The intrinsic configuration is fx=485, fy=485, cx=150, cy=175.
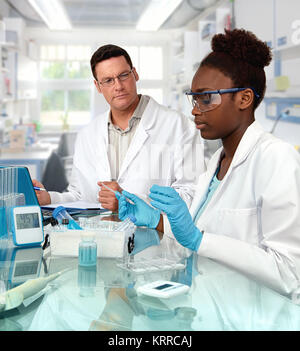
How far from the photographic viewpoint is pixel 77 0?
25.5ft

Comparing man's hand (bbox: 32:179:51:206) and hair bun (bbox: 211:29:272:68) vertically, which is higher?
hair bun (bbox: 211:29:272:68)

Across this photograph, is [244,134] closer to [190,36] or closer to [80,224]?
[80,224]

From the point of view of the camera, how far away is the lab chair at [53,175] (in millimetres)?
4133

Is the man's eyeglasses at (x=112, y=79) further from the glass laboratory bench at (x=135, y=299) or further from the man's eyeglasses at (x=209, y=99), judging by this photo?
the glass laboratory bench at (x=135, y=299)

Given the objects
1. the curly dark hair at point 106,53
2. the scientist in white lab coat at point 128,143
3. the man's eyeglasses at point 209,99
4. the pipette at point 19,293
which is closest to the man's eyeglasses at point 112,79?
the scientist in white lab coat at point 128,143

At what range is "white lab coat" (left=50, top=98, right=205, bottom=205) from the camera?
8.73 ft

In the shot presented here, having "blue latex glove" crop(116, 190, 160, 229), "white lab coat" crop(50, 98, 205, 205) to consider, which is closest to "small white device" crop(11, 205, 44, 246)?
"blue latex glove" crop(116, 190, 160, 229)

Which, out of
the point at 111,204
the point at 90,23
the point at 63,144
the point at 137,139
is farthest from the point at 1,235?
the point at 90,23

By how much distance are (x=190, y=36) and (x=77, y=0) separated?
1.91 metres

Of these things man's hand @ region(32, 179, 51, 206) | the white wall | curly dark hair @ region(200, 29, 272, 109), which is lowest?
man's hand @ region(32, 179, 51, 206)

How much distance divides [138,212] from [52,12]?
5892mm

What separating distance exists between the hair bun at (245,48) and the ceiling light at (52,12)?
496 centimetres

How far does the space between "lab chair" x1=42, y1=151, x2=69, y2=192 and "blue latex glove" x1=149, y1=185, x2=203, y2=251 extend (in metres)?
2.79

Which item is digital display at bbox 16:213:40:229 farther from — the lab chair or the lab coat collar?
the lab chair
